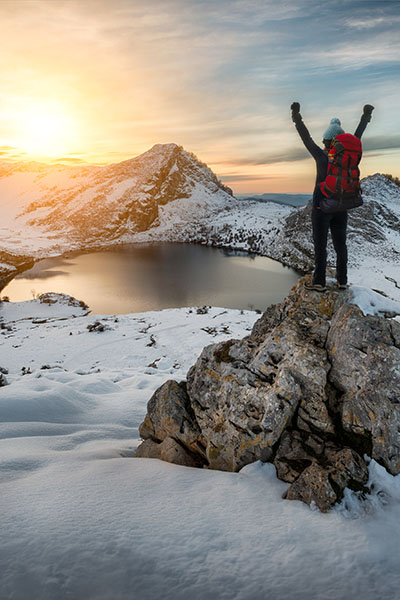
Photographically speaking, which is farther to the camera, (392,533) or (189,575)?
(392,533)

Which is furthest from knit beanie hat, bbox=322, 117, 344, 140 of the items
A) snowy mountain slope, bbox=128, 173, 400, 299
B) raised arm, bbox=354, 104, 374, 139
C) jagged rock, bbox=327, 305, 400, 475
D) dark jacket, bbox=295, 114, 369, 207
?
snowy mountain slope, bbox=128, 173, 400, 299

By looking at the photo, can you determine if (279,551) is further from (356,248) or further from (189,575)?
(356,248)

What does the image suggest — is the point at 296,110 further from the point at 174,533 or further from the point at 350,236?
the point at 350,236

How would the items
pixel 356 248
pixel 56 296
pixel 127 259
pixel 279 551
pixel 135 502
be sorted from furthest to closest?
1. pixel 127 259
2. pixel 356 248
3. pixel 56 296
4. pixel 135 502
5. pixel 279 551

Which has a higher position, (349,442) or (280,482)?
(349,442)

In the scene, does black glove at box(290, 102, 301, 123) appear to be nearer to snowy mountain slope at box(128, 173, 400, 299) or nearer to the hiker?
the hiker

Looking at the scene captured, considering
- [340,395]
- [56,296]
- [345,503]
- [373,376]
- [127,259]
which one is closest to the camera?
[345,503]

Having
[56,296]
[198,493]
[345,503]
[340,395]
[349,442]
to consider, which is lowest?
[56,296]

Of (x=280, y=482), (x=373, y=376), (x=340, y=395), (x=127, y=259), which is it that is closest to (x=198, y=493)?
(x=280, y=482)

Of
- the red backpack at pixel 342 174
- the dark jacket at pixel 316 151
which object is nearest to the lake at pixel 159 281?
the dark jacket at pixel 316 151

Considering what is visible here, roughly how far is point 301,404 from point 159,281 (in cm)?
7657

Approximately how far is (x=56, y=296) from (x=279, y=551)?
63.3 m

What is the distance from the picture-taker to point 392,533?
4621 millimetres

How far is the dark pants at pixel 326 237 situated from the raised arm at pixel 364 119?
6.47ft
